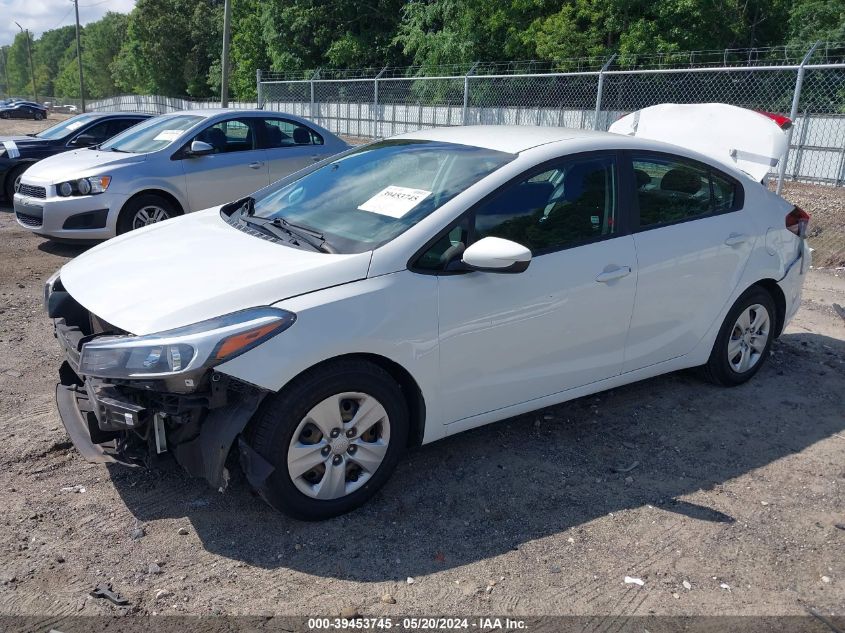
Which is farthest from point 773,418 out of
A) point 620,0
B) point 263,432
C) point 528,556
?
point 620,0

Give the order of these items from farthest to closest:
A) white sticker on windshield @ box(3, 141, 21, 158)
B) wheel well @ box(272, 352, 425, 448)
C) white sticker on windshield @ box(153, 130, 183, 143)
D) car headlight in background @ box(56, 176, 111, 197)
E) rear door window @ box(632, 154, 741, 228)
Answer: white sticker on windshield @ box(3, 141, 21, 158) < white sticker on windshield @ box(153, 130, 183, 143) < car headlight in background @ box(56, 176, 111, 197) < rear door window @ box(632, 154, 741, 228) < wheel well @ box(272, 352, 425, 448)

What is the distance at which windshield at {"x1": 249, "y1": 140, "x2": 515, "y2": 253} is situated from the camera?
11.8ft

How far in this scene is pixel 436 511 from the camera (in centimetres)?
349

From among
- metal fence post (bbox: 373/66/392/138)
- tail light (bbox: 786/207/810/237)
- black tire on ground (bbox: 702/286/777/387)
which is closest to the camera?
black tire on ground (bbox: 702/286/777/387)

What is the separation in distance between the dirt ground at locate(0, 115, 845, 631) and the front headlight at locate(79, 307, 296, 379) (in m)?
0.79

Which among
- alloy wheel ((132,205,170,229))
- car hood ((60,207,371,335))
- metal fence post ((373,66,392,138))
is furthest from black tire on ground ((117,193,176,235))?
metal fence post ((373,66,392,138))

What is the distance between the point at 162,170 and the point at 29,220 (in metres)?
1.53

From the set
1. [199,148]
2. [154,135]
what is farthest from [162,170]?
[154,135]

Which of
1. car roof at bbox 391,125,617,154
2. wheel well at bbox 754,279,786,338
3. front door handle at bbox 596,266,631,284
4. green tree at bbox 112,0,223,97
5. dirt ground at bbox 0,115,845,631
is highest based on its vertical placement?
green tree at bbox 112,0,223,97

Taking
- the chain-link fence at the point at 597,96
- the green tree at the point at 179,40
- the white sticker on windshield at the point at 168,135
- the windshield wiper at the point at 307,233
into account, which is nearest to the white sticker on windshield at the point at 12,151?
the white sticker on windshield at the point at 168,135

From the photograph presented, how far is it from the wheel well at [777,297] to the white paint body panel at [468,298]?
0.20 metres

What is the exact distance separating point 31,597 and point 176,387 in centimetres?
95

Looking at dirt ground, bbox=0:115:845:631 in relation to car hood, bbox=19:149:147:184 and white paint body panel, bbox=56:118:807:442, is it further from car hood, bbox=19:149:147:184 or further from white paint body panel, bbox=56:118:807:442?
car hood, bbox=19:149:147:184

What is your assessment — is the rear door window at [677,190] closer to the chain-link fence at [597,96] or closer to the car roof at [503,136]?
the car roof at [503,136]
